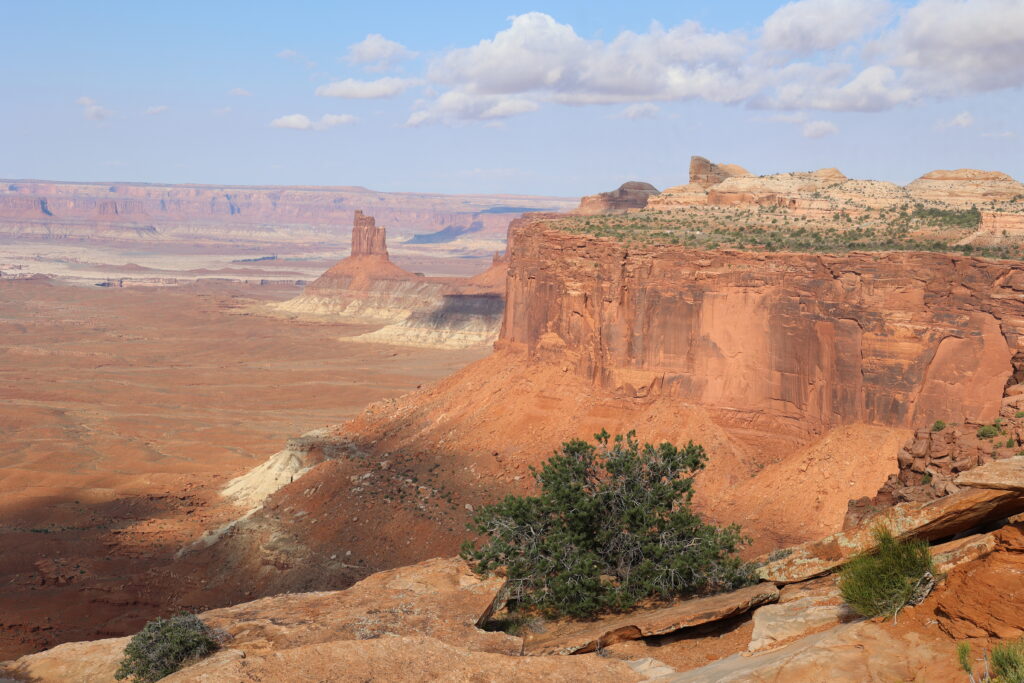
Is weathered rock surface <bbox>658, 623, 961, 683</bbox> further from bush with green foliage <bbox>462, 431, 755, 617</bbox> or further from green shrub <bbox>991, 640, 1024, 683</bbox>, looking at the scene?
bush with green foliage <bbox>462, 431, 755, 617</bbox>

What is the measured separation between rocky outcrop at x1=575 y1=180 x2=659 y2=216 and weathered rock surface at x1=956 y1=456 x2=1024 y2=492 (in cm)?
6862


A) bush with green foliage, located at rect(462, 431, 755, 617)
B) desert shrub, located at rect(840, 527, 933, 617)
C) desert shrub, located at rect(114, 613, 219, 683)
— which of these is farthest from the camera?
bush with green foliage, located at rect(462, 431, 755, 617)

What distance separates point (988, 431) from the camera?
2023 centimetres

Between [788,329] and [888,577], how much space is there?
21.0 metres

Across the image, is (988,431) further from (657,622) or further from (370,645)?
(370,645)

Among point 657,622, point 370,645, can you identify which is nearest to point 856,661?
point 657,622

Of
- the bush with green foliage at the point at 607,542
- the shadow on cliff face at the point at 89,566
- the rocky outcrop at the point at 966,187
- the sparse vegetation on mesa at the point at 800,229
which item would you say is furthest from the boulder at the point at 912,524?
the rocky outcrop at the point at 966,187

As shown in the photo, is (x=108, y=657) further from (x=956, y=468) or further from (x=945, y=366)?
(x=945, y=366)

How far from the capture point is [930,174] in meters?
52.0

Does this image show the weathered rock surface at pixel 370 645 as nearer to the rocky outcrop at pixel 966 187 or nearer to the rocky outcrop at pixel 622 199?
the rocky outcrop at pixel 966 187

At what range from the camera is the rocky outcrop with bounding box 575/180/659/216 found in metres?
80.4

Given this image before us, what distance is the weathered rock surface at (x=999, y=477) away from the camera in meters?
11.4

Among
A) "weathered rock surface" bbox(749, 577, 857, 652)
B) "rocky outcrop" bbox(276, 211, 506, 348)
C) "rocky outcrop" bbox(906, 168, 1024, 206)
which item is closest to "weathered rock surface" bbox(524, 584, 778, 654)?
"weathered rock surface" bbox(749, 577, 857, 652)

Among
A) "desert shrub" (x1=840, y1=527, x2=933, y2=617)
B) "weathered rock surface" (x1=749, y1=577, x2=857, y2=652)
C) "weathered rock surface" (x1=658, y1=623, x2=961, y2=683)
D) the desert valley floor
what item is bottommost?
the desert valley floor
